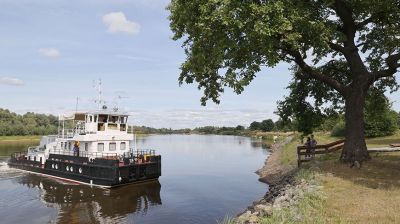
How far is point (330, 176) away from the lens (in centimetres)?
1945

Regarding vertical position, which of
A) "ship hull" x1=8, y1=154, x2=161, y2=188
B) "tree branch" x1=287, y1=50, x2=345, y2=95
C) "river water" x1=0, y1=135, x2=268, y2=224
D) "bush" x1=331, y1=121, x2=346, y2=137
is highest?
"tree branch" x1=287, y1=50, x2=345, y2=95

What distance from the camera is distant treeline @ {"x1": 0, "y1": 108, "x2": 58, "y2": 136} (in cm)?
12380

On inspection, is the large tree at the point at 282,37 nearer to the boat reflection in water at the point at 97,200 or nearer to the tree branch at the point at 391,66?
the tree branch at the point at 391,66

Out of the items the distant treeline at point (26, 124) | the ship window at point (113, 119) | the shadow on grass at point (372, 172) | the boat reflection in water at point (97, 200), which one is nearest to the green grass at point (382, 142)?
the shadow on grass at point (372, 172)

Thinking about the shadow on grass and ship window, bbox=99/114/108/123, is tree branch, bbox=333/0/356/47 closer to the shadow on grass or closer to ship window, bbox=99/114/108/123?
the shadow on grass

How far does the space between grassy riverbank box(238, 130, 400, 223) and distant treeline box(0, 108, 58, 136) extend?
120650 mm

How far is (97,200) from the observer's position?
27.5 meters

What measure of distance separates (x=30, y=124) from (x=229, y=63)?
128303 mm

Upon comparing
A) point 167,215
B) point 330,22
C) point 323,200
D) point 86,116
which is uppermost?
point 330,22

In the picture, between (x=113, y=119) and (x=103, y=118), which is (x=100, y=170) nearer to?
(x=103, y=118)

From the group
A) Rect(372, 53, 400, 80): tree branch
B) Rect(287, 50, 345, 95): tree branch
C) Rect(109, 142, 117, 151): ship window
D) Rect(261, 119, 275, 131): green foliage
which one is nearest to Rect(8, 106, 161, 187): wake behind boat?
Rect(109, 142, 117, 151): ship window

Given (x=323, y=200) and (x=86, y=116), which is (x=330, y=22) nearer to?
(x=323, y=200)

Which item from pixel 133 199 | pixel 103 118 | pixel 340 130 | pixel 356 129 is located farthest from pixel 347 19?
pixel 340 130

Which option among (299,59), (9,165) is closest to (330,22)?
(299,59)
